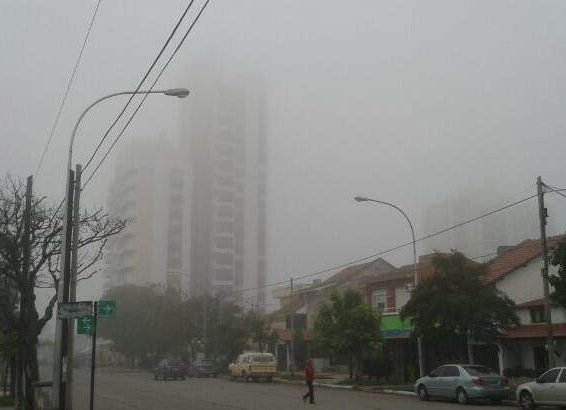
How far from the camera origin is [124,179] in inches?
1548

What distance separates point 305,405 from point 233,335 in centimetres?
3963

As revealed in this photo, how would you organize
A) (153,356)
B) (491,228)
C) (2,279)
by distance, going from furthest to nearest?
1. (153,356)
2. (491,228)
3. (2,279)

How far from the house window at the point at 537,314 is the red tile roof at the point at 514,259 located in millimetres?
3355

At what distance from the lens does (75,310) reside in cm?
1777

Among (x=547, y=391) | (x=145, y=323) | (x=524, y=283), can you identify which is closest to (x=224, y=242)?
(x=524, y=283)

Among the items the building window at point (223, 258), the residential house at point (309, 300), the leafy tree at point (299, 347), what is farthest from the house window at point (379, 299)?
the building window at point (223, 258)

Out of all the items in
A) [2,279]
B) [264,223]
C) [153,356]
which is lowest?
[153,356]

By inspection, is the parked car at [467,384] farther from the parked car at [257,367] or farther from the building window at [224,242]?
the building window at [224,242]

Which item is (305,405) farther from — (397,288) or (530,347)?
(397,288)

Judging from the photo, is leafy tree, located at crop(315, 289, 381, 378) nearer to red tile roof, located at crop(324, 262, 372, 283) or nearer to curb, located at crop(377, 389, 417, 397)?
curb, located at crop(377, 389, 417, 397)

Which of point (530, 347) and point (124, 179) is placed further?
point (124, 179)

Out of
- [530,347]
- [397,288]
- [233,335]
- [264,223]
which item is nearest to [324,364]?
[233,335]

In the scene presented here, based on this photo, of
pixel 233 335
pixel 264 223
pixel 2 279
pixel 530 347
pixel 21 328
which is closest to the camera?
pixel 21 328

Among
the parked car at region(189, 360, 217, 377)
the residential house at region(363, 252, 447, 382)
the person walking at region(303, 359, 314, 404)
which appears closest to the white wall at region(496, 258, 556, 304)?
the residential house at region(363, 252, 447, 382)
